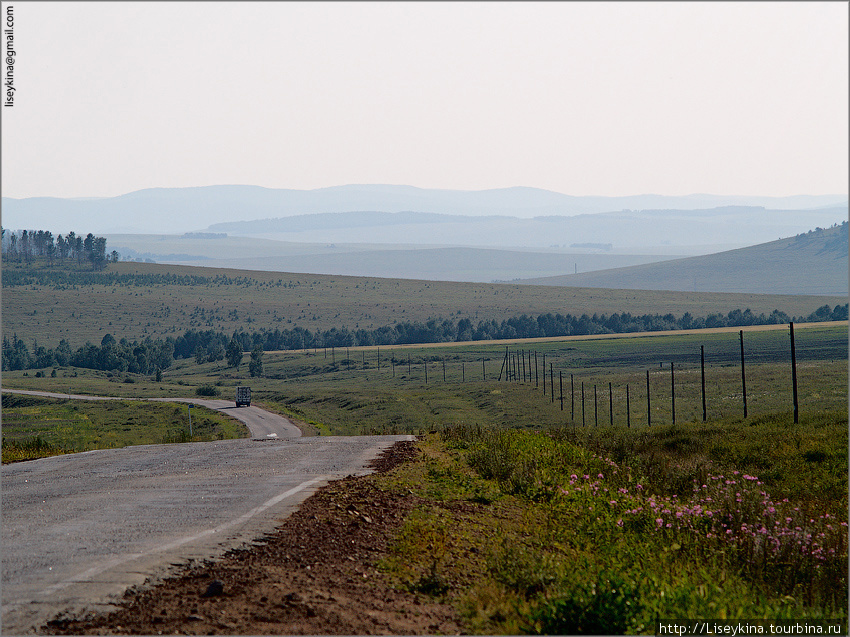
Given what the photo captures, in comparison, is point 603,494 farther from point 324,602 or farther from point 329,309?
point 329,309

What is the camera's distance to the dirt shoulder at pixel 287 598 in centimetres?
621

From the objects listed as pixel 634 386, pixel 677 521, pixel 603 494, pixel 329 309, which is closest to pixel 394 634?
pixel 677 521

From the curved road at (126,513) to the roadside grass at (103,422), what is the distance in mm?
26051

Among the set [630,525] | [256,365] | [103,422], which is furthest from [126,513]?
[256,365]

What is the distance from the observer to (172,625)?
20.2 feet

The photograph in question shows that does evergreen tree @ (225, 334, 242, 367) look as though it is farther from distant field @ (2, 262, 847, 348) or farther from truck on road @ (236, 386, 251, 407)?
truck on road @ (236, 386, 251, 407)

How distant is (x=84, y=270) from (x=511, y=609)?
210 metres

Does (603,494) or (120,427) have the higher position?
(603,494)

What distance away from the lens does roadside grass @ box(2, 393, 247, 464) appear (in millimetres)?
49312

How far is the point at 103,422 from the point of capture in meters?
62.8

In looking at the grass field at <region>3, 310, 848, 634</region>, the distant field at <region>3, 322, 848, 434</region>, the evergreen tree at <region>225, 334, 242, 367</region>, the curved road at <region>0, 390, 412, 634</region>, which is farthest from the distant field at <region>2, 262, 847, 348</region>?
the curved road at <region>0, 390, 412, 634</region>

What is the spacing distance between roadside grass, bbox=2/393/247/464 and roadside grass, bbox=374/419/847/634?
31901 mm

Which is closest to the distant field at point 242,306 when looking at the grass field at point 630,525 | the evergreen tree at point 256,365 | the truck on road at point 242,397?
the evergreen tree at point 256,365

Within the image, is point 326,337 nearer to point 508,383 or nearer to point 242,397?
point 508,383
